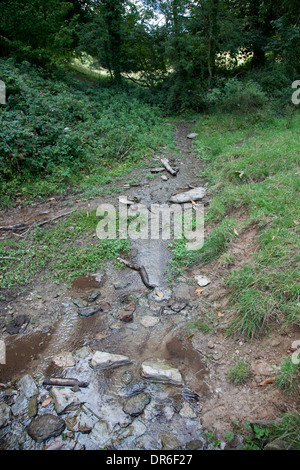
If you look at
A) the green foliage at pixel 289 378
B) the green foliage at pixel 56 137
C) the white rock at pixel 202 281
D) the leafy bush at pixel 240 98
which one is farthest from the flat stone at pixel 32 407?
the leafy bush at pixel 240 98

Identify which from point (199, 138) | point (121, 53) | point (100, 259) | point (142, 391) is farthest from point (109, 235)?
point (121, 53)

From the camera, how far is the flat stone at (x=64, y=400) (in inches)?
90.1

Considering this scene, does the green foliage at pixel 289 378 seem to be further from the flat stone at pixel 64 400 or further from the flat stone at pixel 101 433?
the flat stone at pixel 64 400

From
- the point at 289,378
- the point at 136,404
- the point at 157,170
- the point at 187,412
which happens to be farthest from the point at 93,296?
the point at 157,170

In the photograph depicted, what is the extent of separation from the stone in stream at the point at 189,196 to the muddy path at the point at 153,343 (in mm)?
1352

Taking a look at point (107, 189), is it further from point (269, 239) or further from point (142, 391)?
point (142, 391)

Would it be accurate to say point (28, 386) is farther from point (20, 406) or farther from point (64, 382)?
point (64, 382)

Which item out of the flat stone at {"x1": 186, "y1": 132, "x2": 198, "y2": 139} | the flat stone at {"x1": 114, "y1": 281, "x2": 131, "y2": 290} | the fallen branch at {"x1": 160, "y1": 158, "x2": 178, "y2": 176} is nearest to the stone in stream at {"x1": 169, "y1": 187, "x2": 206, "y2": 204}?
the fallen branch at {"x1": 160, "y1": 158, "x2": 178, "y2": 176}

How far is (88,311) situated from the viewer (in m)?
3.26

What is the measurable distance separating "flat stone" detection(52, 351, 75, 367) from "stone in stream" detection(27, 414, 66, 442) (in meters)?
0.47

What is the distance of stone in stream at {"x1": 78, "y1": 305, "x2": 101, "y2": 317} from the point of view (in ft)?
10.6

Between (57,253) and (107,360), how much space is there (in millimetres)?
2016

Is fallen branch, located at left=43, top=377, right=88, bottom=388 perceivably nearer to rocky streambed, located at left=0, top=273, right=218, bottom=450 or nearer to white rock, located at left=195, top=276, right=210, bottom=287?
rocky streambed, located at left=0, top=273, right=218, bottom=450
